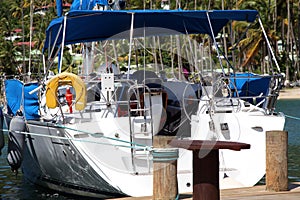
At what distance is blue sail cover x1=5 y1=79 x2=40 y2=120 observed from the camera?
13.5 metres

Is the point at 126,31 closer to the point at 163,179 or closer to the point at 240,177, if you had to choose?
the point at 240,177

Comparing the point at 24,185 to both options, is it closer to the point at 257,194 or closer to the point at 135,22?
the point at 135,22

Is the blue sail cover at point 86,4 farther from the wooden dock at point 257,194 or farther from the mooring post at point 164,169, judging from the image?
the mooring post at point 164,169

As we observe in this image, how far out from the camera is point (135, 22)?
1355 centimetres

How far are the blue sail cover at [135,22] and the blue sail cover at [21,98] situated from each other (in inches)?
39.6

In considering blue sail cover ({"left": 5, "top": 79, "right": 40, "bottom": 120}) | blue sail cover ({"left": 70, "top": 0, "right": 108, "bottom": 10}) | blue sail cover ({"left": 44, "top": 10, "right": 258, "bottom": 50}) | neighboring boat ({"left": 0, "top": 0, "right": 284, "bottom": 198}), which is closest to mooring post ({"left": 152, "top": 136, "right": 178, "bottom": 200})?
neighboring boat ({"left": 0, "top": 0, "right": 284, "bottom": 198})

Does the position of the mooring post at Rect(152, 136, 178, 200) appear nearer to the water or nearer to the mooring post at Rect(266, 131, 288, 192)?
the mooring post at Rect(266, 131, 288, 192)

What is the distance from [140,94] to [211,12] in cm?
232

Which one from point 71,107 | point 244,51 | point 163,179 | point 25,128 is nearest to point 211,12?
point 71,107

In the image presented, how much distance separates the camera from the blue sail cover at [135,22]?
1290 cm

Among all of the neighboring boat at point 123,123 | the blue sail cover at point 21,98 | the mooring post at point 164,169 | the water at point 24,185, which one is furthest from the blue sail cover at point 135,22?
the mooring post at point 164,169

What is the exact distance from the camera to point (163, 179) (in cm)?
907

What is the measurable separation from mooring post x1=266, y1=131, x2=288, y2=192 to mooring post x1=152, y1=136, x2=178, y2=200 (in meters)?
1.62

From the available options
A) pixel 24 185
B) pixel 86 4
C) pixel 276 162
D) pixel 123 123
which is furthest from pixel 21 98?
pixel 276 162
